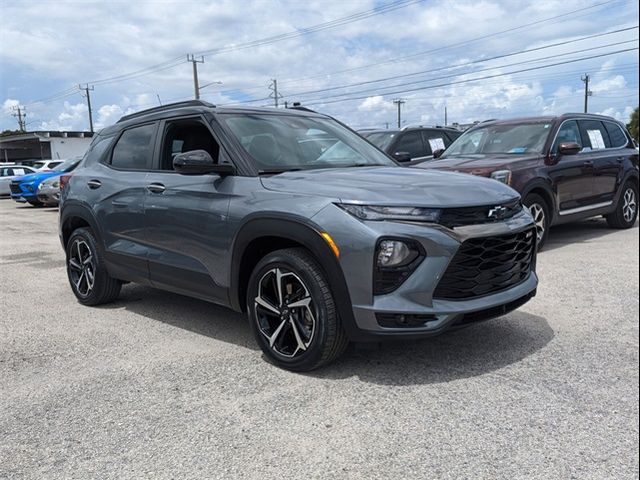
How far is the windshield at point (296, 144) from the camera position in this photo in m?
4.35

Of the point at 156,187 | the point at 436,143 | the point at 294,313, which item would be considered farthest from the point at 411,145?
the point at 294,313

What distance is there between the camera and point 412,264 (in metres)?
3.38

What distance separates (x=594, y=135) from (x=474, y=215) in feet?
21.3

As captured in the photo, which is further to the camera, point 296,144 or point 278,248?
point 296,144

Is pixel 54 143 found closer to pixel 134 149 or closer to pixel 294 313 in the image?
pixel 134 149

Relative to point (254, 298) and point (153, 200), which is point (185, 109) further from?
point (254, 298)

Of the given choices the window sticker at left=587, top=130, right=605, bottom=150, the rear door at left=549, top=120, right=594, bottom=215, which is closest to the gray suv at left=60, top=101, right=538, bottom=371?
the rear door at left=549, top=120, right=594, bottom=215

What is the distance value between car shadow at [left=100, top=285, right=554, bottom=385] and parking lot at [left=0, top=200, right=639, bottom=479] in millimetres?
14

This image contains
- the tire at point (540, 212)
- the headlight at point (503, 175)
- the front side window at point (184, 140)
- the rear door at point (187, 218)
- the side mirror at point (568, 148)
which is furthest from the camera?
the side mirror at point (568, 148)

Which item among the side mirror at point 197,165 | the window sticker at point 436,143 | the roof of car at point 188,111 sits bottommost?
the side mirror at point 197,165

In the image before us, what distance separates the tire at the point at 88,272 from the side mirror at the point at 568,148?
568cm

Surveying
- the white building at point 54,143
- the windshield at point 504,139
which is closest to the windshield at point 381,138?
the windshield at point 504,139

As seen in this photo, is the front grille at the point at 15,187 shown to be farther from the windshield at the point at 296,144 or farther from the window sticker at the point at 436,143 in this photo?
the windshield at the point at 296,144

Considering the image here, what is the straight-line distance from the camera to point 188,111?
478 centimetres
